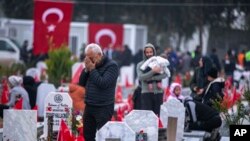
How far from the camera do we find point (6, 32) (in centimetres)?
4512

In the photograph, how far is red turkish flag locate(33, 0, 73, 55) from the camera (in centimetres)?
2673

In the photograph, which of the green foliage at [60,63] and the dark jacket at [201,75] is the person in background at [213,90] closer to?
the dark jacket at [201,75]

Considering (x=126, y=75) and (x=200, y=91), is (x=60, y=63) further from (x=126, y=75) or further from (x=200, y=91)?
(x=126, y=75)

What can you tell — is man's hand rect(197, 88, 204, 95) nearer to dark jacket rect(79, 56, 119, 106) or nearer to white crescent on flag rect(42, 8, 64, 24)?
dark jacket rect(79, 56, 119, 106)

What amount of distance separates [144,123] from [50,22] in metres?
13.7

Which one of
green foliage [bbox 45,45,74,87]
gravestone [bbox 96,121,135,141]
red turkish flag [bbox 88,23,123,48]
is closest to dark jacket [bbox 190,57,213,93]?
green foliage [bbox 45,45,74,87]

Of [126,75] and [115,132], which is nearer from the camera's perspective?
[115,132]

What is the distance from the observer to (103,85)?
13117 mm

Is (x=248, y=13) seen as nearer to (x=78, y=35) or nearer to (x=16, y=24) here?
(x=78, y=35)

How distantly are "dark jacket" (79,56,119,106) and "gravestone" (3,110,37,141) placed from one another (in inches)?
33.8

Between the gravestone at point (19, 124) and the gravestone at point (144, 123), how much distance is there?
1419 mm

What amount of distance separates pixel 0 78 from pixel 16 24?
65.0 ft

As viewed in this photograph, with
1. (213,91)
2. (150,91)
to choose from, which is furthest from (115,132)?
(213,91)

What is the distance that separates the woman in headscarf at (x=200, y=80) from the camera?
18.3m
